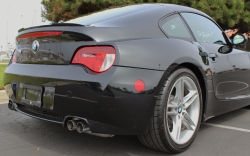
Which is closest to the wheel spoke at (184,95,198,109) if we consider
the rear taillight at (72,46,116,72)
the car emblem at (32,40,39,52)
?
the rear taillight at (72,46,116,72)

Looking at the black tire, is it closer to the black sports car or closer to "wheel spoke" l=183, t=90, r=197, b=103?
the black sports car

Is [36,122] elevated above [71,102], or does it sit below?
below

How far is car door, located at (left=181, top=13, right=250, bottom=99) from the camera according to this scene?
2902 mm

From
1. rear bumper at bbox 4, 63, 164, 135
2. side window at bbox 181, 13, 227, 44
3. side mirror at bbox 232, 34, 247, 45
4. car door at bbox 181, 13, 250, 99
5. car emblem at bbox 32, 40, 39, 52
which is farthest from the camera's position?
side mirror at bbox 232, 34, 247, 45

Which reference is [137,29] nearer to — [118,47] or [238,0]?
[118,47]

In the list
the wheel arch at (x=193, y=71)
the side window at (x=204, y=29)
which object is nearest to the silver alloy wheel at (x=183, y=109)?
the wheel arch at (x=193, y=71)

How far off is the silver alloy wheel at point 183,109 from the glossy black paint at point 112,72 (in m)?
0.17

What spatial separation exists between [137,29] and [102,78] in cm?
66

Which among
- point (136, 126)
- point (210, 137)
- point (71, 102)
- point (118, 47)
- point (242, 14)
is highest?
point (242, 14)

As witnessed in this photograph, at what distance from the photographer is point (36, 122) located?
336cm

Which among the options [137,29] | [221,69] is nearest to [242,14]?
[221,69]

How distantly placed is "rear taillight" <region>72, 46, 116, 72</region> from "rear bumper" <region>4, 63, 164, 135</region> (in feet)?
0.17

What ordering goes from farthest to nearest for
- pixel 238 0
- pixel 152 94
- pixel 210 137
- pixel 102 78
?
pixel 238 0 < pixel 210 137 < pixel 152 94 < pixel 102 78

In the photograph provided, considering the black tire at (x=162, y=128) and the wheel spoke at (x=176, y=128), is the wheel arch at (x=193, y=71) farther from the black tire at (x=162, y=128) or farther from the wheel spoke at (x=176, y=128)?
the wheel spoke at (x=176, y=128)
